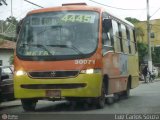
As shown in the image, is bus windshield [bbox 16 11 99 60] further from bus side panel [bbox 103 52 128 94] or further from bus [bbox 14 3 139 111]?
bus side panel [bbox 103 52 128 94]

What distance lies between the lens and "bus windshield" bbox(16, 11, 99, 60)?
1416cm

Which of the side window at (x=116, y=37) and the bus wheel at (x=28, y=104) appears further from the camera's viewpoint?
the side window at (x=116, y=37)

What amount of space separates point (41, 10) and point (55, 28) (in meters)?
0.87

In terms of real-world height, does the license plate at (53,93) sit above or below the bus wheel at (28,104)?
above

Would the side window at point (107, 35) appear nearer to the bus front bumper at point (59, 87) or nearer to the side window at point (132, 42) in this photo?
the bus front bumper at point (59, 87)

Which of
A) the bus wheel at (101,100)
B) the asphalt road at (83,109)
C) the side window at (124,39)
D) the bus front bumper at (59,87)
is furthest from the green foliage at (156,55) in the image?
the bus front bumper at (59,87)

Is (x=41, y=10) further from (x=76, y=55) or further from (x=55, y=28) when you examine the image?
(x=76, y=55)

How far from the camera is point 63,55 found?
1408 centimetres

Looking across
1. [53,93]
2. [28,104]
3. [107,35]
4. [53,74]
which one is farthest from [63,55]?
[28,104]

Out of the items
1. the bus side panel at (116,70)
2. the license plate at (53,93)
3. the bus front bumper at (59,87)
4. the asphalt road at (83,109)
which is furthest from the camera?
the bus side panel at (116,70)

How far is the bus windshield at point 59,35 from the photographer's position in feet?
46.5

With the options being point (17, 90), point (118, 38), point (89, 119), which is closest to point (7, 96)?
point (17, 90)

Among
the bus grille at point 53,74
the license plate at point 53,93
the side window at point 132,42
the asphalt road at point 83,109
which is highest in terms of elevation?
the side window at point 132,42

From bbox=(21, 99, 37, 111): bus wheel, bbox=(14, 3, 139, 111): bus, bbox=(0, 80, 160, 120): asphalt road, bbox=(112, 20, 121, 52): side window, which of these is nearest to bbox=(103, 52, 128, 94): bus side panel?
bbox=(14, 3, 139, 111): bus
